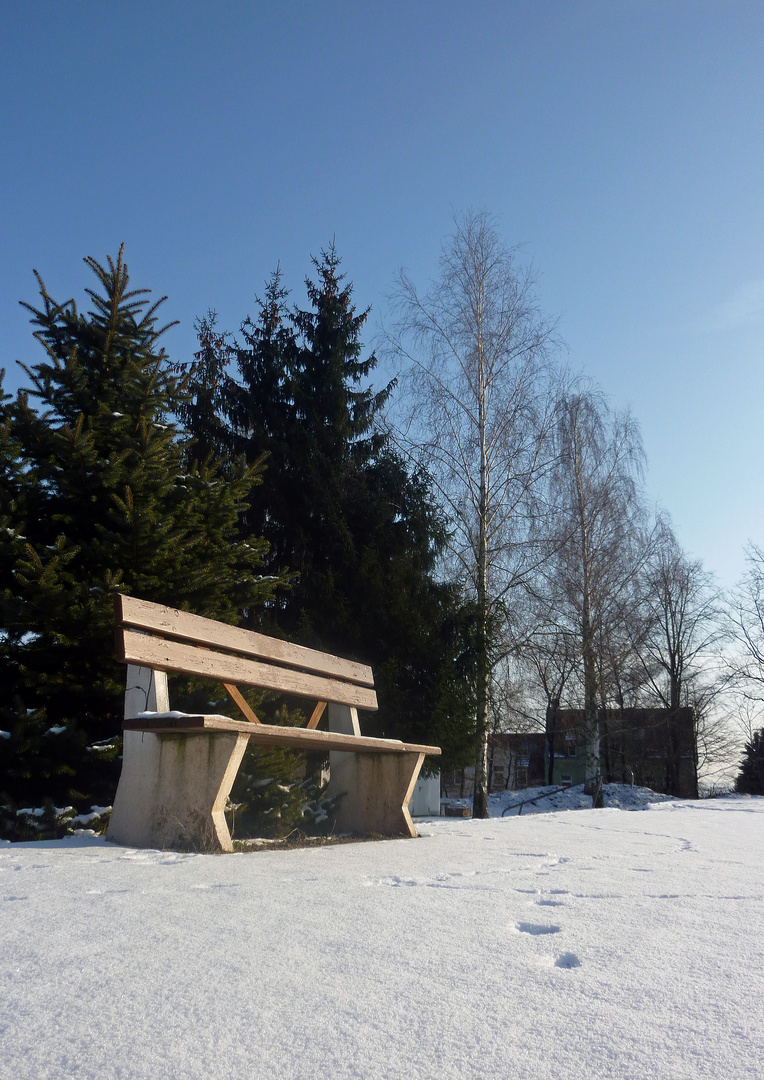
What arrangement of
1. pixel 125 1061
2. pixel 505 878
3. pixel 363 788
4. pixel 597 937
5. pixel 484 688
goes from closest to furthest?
pixel 125 1061
pixel 597 937
pixel 505 878
pixel 363 788
pixel 484 688

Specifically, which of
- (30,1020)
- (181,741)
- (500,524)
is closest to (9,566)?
(181,741)

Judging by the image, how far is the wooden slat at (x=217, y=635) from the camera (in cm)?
357

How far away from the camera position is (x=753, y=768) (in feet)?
76.5

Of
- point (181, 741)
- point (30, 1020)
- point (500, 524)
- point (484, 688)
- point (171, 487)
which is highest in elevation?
point (500, 524)

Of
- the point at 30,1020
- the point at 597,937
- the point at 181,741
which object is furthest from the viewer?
the point at 181,741

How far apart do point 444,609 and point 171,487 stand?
5.63 m

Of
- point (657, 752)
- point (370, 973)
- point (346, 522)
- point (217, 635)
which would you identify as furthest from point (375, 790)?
point (657, 752)

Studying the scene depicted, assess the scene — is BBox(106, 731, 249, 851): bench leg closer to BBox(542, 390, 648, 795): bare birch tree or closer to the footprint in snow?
the footprint in snow

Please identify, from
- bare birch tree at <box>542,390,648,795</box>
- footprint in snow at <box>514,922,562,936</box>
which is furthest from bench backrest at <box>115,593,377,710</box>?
bare birch tree at <box>542,390,648,795</box>

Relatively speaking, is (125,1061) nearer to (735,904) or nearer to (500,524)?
(735,904)

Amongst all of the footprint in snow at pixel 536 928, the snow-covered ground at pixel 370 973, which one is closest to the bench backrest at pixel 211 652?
the snow-covered ground at pixel 370 973

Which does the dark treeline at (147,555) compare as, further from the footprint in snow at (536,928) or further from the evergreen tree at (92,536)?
the footprint in snow at (536,928)

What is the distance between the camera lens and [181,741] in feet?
11.7

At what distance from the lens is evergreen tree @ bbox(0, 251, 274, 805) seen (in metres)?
4.45
